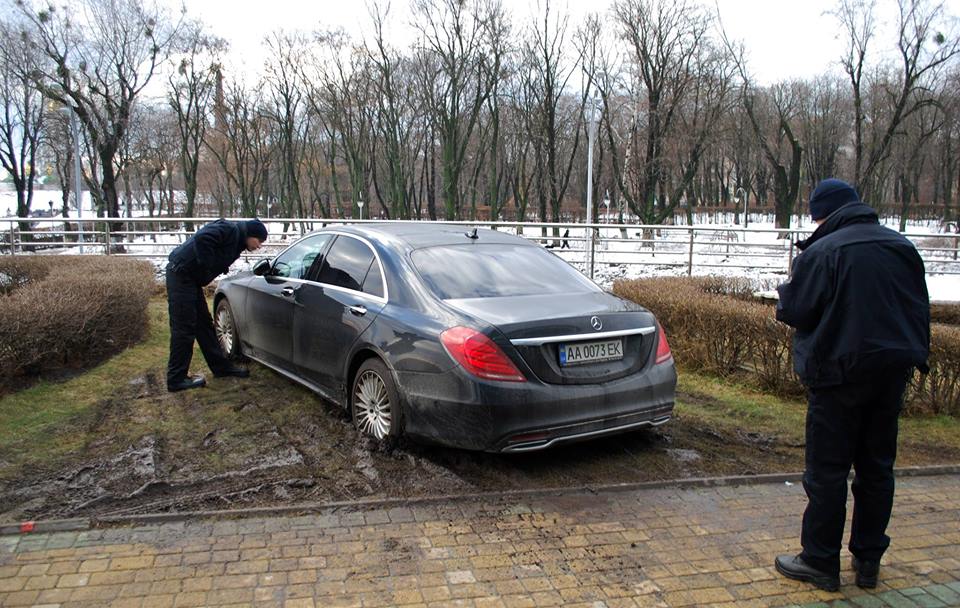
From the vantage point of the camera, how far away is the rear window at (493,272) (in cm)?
450

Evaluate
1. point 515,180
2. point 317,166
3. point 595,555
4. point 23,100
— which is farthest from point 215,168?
point 595,555

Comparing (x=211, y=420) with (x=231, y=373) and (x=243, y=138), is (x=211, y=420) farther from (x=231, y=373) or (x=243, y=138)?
(x=243, y=138)

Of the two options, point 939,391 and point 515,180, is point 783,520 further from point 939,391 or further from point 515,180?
point 515,180

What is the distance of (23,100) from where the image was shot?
41500mm

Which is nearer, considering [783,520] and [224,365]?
[783,520]

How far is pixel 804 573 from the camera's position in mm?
3084

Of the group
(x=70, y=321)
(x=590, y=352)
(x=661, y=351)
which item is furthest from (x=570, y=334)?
(x=70, y=321)

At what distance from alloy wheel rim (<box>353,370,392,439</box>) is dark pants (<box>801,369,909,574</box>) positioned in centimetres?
238

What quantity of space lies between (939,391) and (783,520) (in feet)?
9.10

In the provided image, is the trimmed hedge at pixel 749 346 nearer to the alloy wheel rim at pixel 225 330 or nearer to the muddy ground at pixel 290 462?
the muddy ground at pixel 290 462

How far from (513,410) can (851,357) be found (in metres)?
1.69

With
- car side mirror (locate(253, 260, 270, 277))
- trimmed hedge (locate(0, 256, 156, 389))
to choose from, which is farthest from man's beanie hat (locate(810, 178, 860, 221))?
trimmed hedge (locate(0, 256, 156, 389))

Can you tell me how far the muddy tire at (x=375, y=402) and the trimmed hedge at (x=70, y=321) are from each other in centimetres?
282

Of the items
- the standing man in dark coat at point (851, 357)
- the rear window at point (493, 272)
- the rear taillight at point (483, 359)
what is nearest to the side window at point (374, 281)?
the rear window at point (493, 272)
